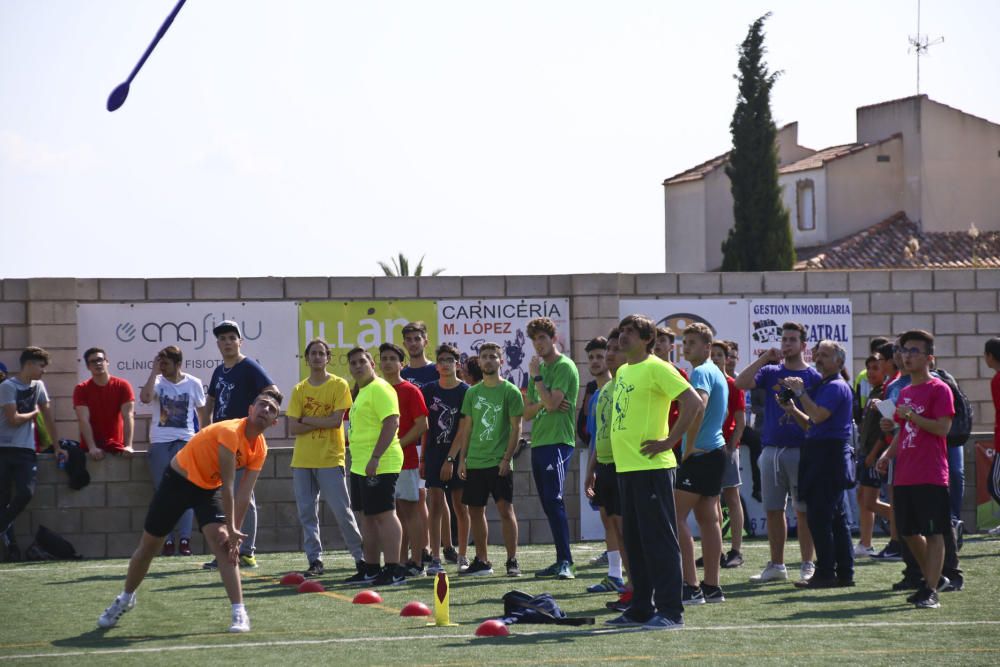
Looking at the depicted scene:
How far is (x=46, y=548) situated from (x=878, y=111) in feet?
124

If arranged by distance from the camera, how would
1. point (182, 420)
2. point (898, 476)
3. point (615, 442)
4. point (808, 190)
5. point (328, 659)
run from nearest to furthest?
point (328, 659), point (615, 442), point (898, 476), point (182, 420), point (808, 190)

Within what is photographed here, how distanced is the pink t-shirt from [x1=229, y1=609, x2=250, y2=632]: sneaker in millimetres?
4344

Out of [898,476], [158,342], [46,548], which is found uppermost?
[158,342]

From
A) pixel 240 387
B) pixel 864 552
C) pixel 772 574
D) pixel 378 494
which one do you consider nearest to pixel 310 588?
pixel 378 494

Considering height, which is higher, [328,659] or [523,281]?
A: [523,281]

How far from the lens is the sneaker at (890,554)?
535 inches

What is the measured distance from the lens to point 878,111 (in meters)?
48.4

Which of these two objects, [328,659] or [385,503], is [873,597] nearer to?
[385,503]

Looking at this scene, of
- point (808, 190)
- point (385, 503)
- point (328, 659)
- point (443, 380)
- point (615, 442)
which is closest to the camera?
point (328, 659)

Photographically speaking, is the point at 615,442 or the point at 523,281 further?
the point at 523,281

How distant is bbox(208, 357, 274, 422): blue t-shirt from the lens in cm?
1305

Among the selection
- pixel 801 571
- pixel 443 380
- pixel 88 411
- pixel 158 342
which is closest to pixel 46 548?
pixel 88 411

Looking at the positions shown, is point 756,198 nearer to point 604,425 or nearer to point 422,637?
point 604,425

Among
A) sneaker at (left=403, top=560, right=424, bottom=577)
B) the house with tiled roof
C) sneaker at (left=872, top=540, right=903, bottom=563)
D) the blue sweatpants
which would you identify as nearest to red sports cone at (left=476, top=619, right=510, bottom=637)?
the blue sweatpants
